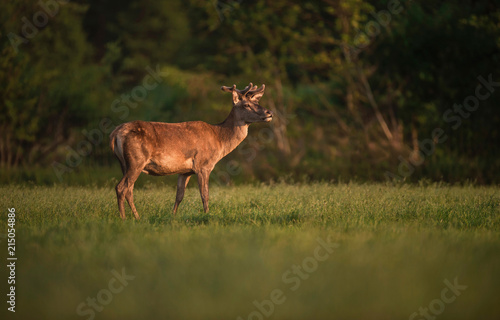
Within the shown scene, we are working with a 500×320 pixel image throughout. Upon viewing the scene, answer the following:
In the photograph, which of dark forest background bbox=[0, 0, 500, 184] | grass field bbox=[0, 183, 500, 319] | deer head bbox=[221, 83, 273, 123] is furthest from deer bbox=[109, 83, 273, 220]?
dark forest background bbox=[0, 0, 500, 184]

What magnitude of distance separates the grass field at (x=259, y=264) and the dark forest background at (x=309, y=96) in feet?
27.5

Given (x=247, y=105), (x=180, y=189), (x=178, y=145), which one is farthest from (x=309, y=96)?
(x=178, y=145)

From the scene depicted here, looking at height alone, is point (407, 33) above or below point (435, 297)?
above

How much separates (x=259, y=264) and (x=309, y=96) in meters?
20.8

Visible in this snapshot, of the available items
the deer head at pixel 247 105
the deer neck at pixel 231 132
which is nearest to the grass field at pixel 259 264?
the deer neck at pixel 231 132

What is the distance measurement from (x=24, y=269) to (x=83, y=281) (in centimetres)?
87

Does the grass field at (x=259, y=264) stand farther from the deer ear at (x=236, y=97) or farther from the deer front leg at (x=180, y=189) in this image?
the deer ear at (x=236, y=97)

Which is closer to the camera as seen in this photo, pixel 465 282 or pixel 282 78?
pixel 465 282

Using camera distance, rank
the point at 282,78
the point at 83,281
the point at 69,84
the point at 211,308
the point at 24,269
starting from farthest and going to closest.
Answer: the point at 282,78 < the point at 69,84 < the point at 24,269 < the point at 83,281 < the point at 211,308

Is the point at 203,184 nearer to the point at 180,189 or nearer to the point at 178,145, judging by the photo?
the point at 180,189

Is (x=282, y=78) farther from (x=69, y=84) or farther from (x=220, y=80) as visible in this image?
(x=69, y=84)

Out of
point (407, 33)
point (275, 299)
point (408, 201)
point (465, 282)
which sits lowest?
point (408, 201)

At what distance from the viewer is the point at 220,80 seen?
84.5 ft

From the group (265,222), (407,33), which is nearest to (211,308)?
(265,222)
